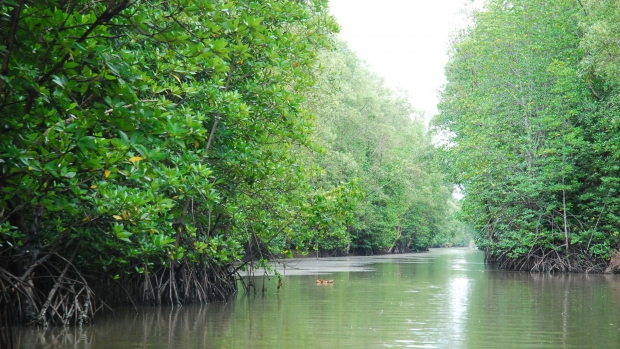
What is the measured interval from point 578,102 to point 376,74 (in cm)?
3017

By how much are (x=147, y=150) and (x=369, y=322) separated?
608cm

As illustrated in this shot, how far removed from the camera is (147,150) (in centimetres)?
487

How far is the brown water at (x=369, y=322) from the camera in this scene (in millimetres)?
8016

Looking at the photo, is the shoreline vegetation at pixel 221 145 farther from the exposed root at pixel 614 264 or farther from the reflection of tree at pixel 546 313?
the reflection of tree at pixel 546 313

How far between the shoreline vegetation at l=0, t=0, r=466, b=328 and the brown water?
859 millimetres

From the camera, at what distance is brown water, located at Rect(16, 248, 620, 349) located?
802 cm

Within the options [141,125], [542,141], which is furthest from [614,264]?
[141,125]

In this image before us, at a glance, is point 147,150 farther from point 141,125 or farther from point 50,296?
point 50,296

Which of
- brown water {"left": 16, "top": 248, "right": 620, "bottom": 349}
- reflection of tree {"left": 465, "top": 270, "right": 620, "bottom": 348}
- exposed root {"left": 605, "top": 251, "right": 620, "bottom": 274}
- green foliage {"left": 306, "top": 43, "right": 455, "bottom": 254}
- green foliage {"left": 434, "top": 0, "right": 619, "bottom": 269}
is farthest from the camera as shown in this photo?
green foliage {"left": 306, "top": 43, "right": 455, "bottom": 254}

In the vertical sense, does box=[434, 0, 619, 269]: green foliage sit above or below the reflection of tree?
above

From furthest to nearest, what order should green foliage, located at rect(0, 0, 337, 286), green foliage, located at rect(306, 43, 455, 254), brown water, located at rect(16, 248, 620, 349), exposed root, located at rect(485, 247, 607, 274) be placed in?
green foliage, located at rect(306, 43, 455, 254) → exposed root, located at rect(485, 247, 607, 274) → brown water, located at rect(16, 248, 620, 349) → green foliage, located at rect(0, 0, 337, 286)

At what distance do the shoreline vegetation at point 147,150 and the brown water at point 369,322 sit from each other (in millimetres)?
859

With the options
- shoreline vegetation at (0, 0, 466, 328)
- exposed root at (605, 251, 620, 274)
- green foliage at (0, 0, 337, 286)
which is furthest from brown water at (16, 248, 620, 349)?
exposed root at (605, 251, 620, 274)

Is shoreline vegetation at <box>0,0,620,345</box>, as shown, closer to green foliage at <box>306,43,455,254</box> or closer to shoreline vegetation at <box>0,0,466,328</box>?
shoreline vegetation at <box>0,0,466,328</box>
